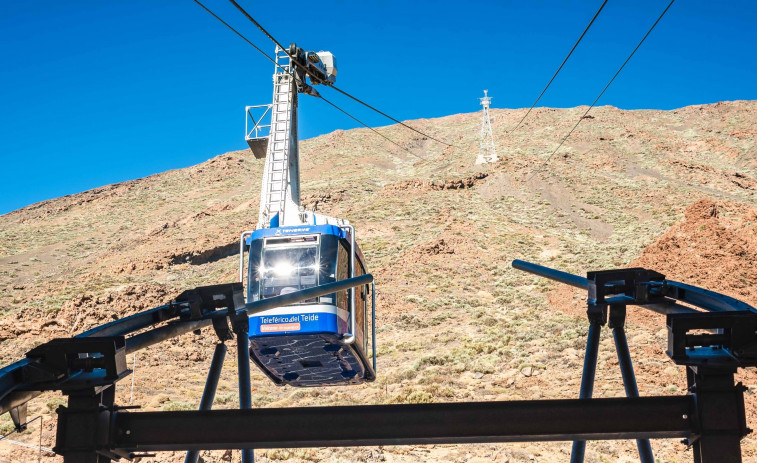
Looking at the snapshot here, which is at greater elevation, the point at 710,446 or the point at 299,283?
the point at 299,283

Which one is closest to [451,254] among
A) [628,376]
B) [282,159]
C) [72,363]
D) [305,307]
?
[282,159]

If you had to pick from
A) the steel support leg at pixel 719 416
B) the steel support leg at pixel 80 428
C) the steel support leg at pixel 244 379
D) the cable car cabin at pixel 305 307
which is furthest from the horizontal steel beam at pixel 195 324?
the cable car cabin at pixel 305 307

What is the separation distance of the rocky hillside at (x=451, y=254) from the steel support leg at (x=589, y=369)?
9.86 meters

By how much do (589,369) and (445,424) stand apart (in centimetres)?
210

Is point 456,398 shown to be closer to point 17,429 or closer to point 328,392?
point 328,392

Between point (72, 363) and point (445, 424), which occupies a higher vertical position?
point (72, 363)

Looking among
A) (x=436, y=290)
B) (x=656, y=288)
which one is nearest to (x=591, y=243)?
(x=436, y=290)

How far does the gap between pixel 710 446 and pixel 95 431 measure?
2.40m

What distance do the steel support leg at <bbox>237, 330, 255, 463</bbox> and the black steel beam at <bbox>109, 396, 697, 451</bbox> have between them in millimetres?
1355

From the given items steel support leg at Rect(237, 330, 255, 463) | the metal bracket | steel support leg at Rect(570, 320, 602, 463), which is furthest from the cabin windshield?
the metal bracket

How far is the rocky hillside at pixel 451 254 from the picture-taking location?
19016mm

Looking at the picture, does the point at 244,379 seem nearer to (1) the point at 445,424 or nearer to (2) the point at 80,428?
(2) the point at 80,428

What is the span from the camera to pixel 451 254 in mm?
39156

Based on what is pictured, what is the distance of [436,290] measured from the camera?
110 feet
